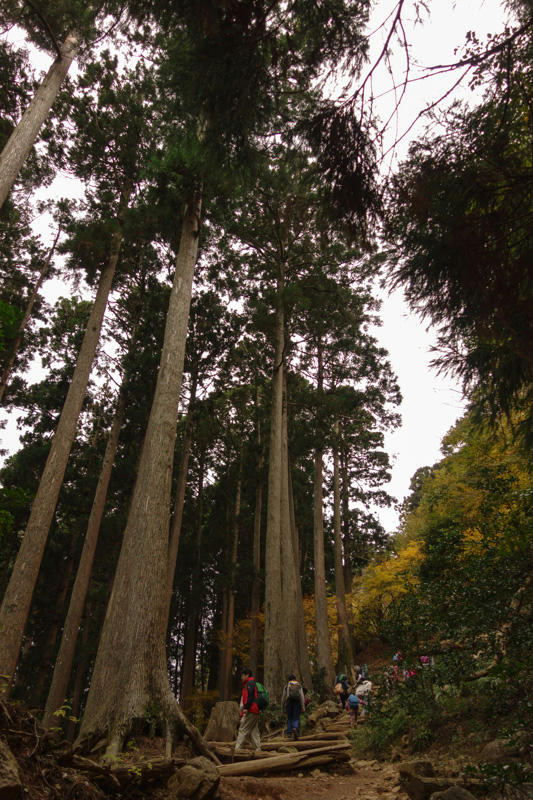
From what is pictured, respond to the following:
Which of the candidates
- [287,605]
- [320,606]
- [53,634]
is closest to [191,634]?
[53,634]

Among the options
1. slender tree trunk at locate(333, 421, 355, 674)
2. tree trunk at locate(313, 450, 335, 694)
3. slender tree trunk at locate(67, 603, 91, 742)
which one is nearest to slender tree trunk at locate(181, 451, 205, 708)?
slender tree trunk at locate(67, 603, 91, 742)

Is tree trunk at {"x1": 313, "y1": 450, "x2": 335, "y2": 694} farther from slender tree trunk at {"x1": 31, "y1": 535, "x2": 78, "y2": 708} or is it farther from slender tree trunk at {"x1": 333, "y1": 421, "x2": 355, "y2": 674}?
slender tree trunk at {"x1": 31, "y1": 535, "x2": 78, "y2": 708}

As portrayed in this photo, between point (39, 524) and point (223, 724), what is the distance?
5.15 metres

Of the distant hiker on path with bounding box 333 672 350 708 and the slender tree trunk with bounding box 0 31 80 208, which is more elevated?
the slender tree trunk with bounding box 0 31 80 208

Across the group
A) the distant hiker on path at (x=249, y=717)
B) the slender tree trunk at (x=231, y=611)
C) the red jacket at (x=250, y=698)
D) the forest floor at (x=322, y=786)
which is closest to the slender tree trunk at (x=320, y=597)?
the slender tree trunk at (x=231, y=611)

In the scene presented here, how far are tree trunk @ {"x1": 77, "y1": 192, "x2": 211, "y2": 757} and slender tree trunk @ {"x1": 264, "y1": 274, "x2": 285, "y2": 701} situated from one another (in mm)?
5583

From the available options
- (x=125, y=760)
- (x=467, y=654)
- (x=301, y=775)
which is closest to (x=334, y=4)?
(x=467, y=654)

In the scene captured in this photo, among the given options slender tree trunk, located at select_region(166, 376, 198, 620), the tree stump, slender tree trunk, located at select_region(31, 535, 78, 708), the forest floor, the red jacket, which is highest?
slender tree trunk, located at select_region(166, 376, 198, 620)

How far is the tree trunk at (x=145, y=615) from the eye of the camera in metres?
4.57

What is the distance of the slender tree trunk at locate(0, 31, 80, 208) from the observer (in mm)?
8008

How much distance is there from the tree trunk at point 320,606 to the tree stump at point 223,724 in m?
5.77

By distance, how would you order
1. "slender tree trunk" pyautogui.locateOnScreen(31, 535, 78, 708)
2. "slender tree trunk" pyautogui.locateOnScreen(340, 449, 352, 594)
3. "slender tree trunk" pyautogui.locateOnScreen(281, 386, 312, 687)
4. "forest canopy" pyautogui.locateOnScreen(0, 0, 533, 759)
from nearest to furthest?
"forest canopy" pyautogui.locateOnScreen(0, 0, 533, 759) < "slender tree trunk" pyautogui.locateOnScreen(281, 386, 312, 687) < "slender tree trunk" pyautogui.locateOnScreen(31, 535, 78, 708) < "slender tree trunk" pyautogui.locateOnScreen(340, 449, 352, 594)

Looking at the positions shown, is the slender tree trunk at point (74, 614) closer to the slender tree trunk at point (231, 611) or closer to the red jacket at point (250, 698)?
the red jacket at point (250, 698)

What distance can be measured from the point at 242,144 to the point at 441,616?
569 cm
